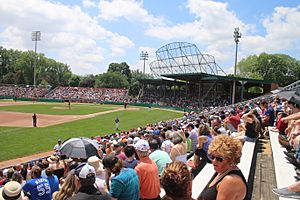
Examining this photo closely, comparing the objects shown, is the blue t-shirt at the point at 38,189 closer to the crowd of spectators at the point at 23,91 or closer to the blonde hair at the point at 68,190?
the blonde hair at the point at 68,190

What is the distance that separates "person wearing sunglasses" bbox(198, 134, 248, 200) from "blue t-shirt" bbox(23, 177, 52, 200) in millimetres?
3175

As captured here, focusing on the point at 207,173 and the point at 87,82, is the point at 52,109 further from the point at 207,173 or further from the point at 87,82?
the point at 87,82

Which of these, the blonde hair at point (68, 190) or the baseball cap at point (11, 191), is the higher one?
the blonde hair at point (68, 190)

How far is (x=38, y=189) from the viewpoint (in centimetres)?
514

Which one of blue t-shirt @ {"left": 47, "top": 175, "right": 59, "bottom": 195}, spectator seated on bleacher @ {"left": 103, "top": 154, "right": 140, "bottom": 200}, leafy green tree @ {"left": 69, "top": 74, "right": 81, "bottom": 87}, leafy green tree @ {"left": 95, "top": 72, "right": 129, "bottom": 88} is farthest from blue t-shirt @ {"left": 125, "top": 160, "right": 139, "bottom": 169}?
leafy green tree @ {"left": 69, "top": 74, "right": 81, "bottom": 87}

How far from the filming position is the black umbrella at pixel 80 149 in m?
7.62

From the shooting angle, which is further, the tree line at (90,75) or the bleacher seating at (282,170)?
the tree line at (90,75)

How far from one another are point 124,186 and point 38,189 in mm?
2100

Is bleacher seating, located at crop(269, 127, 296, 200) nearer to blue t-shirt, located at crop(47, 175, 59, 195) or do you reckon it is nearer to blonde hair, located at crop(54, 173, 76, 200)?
blonde hair, located at crop(54, 173, 76, 200)

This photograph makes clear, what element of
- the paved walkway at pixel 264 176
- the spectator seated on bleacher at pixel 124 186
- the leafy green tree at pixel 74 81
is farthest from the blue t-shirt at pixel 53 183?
the leafy green tree at pixel 74 81

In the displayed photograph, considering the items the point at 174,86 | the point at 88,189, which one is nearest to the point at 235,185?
the point at 88,189

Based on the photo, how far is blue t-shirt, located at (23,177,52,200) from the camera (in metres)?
5.10

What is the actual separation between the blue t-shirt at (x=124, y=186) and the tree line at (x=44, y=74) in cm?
9405

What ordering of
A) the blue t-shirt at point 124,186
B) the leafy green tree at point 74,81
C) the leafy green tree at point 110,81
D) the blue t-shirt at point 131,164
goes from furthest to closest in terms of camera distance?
the leafy green tree at point 74,81, the leafy green tree at point 110,81, the blue t-shirt at point 131,164, the blue t-shirt at point 124,186
